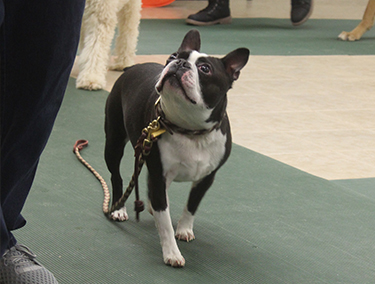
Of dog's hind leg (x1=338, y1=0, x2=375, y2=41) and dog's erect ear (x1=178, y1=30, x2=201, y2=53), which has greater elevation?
dog's erect ear (x1=178, y1=30, x2=201, y2=53)

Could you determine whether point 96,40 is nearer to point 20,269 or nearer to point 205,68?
point 205,68

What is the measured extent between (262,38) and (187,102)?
5380 millimetres

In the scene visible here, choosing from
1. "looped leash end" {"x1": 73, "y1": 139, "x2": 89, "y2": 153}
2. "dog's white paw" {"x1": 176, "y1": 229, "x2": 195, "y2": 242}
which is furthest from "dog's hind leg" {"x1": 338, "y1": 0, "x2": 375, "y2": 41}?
"dog's white paw" {"x1": 176, "y1": 229, "x2": 195, "y2": 242}

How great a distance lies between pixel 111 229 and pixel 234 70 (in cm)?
72

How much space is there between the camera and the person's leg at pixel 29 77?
1.15 metres

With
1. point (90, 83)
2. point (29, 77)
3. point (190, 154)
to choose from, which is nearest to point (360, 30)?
point (90, 83)

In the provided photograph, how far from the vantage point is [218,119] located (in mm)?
1640

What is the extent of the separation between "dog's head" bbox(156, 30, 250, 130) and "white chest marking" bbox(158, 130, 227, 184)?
0.05 metres

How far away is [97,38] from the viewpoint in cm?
418

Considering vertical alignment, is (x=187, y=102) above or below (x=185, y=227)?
above

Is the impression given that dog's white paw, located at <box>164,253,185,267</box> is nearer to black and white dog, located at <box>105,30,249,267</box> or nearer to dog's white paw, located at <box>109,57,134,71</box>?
black and white dog, located at <box>105,30,249,267</box>

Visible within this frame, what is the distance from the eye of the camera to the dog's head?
4.95 ft

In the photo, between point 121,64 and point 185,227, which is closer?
point 185,227

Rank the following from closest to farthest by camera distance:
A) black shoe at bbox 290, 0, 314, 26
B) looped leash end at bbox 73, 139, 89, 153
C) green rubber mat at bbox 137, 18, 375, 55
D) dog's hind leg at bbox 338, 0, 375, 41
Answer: looped leash end at bbox 73, 139, 89, 153, green rubber mat at bbox 137, 18, 375, 55, dog's hind leg at bbox 338, 0, 375, 41, black shoe at bbox 290, 0, 314, 26
